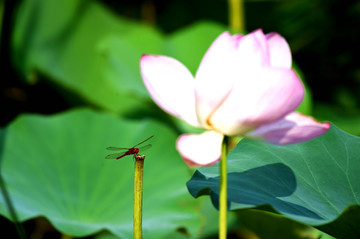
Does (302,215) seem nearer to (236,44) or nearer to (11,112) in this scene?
(236,44)

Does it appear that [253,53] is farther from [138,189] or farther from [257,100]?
[138,189]

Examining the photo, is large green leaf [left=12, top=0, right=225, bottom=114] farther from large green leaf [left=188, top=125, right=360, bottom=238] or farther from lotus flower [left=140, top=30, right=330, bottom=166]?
lotus flower [left=140, top=30, right=330, bottom=166]

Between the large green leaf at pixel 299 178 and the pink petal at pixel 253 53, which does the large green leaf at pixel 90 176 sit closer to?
the large green leaf at pixel 299 178

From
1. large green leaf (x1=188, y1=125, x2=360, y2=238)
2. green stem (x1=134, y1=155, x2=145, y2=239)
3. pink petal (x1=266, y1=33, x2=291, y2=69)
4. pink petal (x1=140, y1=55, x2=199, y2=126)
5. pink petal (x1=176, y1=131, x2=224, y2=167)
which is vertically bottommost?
large green leaf (x1=188, y1=125, x2=360, y2=238)

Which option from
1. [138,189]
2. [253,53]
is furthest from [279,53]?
[138,189]

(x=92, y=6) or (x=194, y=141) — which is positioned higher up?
(x=194, y=141)

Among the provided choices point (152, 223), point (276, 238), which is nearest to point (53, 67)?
point (152, 223)

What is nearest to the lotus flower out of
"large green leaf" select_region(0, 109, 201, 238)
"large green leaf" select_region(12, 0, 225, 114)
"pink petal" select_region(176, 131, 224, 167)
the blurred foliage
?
"pink petal" select_region(176, 131, 224, 167)
